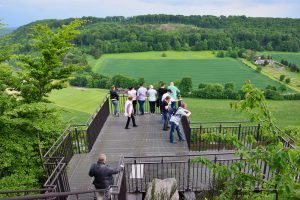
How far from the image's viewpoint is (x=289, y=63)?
90.2 metres

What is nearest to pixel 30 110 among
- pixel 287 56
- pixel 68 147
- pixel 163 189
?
pixel 68 147

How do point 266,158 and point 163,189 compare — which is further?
point 163,189

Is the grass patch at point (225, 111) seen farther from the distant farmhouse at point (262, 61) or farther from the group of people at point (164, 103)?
the group of people at point (164, 103)

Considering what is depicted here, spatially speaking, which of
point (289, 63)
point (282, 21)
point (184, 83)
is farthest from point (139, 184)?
point (282, 21)

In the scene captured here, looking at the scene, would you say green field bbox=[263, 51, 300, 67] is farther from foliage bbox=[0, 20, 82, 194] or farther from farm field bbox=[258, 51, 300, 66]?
foliage bbox=[0, 20, 82, 194]

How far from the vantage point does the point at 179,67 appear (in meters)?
92.5

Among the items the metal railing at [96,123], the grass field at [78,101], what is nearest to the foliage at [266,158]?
the metal railing at [96,123]

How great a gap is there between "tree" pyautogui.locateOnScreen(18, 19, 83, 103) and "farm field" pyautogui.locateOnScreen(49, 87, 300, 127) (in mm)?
37078

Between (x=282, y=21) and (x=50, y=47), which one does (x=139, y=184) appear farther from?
(x=282, y=21)

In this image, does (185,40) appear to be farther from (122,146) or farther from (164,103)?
(122,146)

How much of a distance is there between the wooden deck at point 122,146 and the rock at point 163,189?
1911mm

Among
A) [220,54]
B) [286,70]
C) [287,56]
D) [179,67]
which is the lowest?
[286,70]

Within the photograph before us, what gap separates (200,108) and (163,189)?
50035mm

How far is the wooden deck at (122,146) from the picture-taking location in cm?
910
